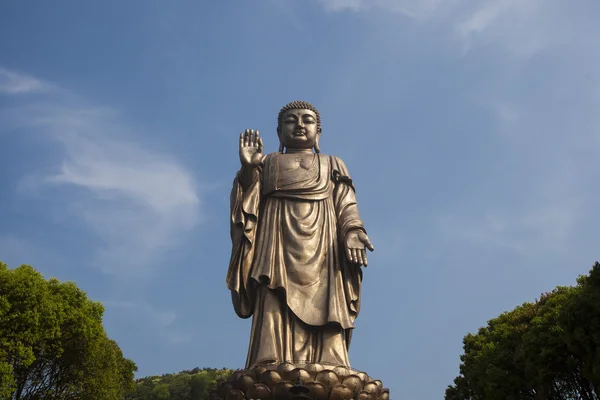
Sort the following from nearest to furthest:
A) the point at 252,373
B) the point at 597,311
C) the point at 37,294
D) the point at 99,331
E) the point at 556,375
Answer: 1. the point at 252,373
2. the point at 597,311
3. the point at 556,375
4. the point at 37,294
5. the point at 99,331

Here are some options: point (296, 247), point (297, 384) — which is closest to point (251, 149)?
point (296, 247)

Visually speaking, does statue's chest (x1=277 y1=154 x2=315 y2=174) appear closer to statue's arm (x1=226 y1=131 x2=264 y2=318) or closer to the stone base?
statue's arm (x1=226 y1=131 x2=264 y2=318)

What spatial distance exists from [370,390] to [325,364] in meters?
0.63

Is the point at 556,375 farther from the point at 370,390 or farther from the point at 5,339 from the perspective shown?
the point at 5,339

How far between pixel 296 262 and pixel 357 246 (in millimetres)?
887

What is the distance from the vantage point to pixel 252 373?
28.9 ft

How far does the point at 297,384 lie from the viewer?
843 cm

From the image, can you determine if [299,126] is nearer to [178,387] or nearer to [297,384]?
[297,384]

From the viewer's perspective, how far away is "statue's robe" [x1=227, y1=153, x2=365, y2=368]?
31.9 ft

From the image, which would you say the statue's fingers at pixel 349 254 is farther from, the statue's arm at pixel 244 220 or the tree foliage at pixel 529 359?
the tree foliage at pixel 529 359

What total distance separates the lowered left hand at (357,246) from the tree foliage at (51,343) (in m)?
9.58

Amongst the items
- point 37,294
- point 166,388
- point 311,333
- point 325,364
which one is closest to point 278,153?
point 311,333

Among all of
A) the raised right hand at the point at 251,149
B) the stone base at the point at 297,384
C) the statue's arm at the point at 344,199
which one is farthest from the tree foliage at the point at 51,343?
the stone base at the point at 297,384

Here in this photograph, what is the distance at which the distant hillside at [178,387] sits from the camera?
37.3 meters
